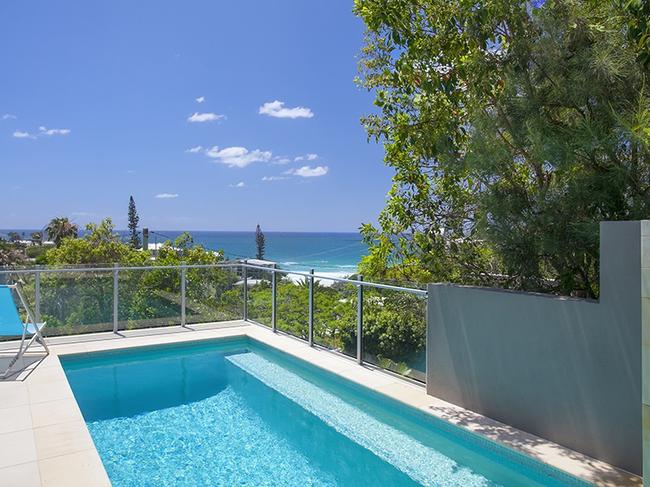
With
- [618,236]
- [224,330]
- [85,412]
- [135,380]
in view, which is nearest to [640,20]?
[618,236]

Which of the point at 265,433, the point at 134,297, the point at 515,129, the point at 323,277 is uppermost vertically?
the point at 515,129

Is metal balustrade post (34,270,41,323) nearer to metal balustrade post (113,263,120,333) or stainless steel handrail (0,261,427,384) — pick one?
stainless steel handrail (0,261,427,384)

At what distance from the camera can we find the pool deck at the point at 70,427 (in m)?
3.38

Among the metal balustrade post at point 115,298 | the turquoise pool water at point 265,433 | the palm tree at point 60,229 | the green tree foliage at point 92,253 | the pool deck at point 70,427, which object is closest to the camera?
the pool deck at point 70,427

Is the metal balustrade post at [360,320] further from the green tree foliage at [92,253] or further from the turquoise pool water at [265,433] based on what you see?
the green tree foliage at [92,253]

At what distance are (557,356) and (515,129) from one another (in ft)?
6.56

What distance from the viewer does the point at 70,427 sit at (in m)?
4.16

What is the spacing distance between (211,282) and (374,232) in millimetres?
3605

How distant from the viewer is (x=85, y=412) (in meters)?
5.18

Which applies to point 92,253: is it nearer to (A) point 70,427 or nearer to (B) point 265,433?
(A) point 70,427

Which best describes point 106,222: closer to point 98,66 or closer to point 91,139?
point 98,66

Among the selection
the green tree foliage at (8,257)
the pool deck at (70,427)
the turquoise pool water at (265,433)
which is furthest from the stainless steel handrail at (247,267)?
the green tree foliage at (8,257)

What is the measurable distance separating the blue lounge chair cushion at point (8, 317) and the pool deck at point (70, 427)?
1.61 feet

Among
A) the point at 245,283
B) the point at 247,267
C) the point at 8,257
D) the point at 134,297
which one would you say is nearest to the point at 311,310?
the point at 247,267
